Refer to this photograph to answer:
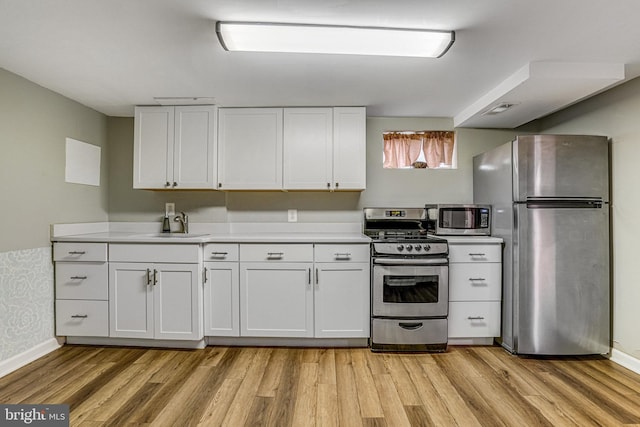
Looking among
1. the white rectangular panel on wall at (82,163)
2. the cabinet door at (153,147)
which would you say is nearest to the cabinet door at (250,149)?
the cabinet door at (153,147)

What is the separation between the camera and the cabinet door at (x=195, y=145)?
3.05 m

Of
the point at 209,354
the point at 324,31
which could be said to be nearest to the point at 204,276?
the point at 209,354

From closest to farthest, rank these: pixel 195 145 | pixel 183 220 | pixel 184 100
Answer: pixel 184 100 → pixel 195 145 → pixel 183 220

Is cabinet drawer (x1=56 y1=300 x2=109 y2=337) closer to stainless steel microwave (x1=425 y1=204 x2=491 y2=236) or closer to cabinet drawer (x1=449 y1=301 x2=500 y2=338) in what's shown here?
cabinet drawer (x1=449 y1=301 x2=500 y2=338)

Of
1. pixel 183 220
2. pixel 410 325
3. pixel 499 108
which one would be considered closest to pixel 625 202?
pixel 499 108

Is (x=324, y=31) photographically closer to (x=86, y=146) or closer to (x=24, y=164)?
(x=24, y=164)

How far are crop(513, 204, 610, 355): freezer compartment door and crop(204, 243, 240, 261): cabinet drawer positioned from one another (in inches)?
96.9

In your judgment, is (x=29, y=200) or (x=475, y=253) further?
(x=475, y=253)

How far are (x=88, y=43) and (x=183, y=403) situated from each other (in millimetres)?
2294

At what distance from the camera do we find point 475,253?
279 centimetres

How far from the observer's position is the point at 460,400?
1988 mm

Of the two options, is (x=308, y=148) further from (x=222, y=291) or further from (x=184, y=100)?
(x=222, y=291)

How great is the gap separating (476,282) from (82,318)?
3.42m

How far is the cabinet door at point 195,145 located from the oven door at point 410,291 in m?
1.82
